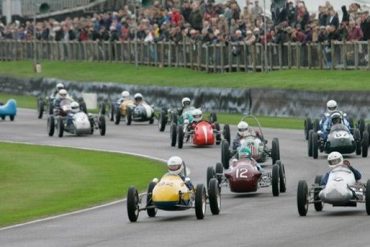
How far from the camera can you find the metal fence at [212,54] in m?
47.2

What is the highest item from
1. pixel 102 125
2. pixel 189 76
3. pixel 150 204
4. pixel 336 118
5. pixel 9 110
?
pixel 189 76

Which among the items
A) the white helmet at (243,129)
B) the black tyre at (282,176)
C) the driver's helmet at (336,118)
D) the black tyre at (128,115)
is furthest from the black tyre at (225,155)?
the black tyre at (128,115)

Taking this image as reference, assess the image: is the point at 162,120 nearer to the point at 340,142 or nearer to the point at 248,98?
the point at 248,98

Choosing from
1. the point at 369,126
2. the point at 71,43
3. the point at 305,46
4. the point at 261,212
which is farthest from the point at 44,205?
the point at 71,43

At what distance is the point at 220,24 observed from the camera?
175 feet

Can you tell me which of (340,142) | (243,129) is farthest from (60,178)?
(340,142)

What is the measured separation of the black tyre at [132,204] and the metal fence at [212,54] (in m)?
23.8

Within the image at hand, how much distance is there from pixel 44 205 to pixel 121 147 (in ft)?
43.7

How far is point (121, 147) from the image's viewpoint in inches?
1535

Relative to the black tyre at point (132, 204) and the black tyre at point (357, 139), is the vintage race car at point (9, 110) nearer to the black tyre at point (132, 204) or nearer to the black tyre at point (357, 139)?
the black tyre at point (357, 139)

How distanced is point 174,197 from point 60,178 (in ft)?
28.3

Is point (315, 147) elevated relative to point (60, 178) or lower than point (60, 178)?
elevated

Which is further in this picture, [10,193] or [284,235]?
[10,193]

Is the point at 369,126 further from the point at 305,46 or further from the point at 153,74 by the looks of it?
the point at 153,74
